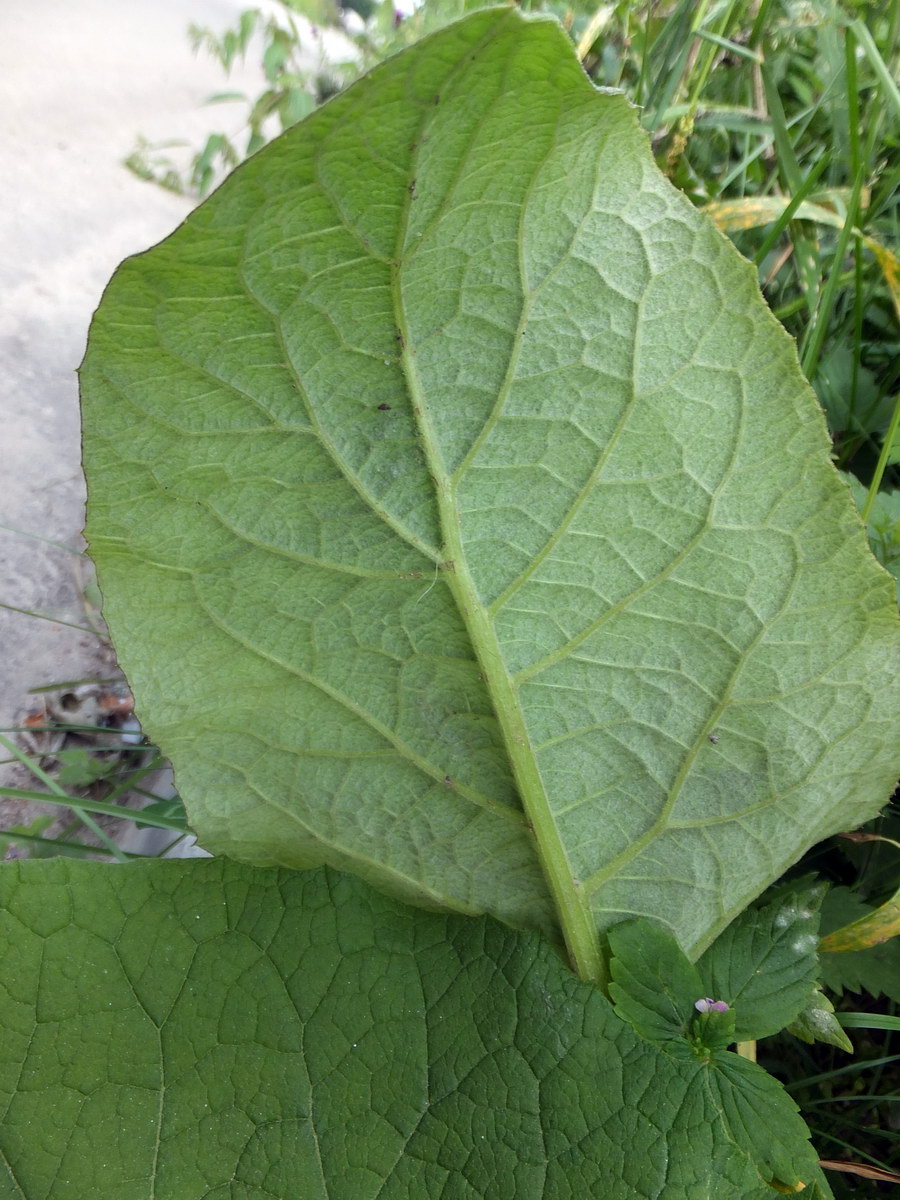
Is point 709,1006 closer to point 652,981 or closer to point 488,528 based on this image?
point 652,981

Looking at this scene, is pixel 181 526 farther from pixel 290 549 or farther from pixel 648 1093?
pixel 648 1093

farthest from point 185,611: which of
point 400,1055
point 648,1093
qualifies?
point 648,1093

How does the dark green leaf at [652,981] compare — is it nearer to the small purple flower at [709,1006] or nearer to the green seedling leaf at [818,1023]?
the small purple flower at [709,1006]

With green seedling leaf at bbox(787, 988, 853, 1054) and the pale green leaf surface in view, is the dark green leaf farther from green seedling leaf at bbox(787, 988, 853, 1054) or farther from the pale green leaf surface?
the pale green leaf surface

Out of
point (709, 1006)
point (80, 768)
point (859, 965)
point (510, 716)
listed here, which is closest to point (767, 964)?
point (709, 1006)

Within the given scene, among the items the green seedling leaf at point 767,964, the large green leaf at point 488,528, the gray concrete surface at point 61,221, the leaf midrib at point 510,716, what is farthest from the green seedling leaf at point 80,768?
the green seedling leaf at point 767,964

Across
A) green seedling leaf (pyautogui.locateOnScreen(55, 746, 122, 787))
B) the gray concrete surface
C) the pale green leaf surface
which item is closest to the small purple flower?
the pale green leaf surface
